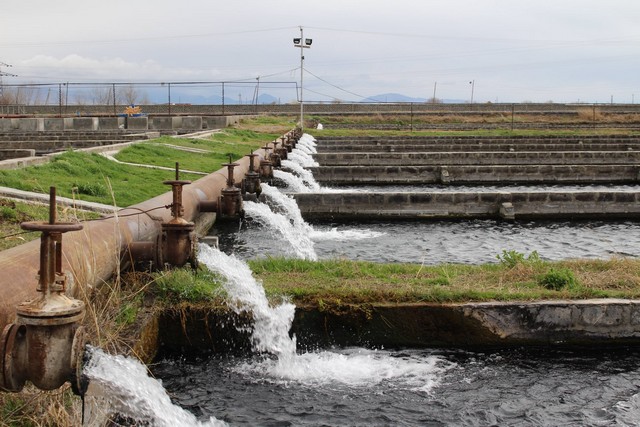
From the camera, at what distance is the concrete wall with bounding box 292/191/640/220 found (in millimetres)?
15359

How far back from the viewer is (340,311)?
6.66 m

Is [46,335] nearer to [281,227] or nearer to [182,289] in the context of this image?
[182,289]

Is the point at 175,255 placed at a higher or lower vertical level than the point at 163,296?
higher

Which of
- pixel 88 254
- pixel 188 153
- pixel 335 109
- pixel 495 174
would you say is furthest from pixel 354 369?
pixel 335 109

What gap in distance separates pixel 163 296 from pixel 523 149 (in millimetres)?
25444

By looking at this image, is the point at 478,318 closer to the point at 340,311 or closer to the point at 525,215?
the point at 340,311

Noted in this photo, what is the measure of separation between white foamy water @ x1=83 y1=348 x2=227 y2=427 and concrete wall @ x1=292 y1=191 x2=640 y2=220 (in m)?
10.4

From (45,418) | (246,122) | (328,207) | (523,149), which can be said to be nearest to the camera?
(45,418)

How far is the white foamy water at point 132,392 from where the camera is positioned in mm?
4355

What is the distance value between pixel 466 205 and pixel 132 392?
12039 mm

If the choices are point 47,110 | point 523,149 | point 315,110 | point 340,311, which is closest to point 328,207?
point 340,311

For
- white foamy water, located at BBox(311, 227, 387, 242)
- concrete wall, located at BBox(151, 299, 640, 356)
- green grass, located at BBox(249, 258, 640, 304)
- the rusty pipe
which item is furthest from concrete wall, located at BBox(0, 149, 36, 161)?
concrete wall, located at BBox(151, 299, 640, 356)

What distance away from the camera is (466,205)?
1567cm

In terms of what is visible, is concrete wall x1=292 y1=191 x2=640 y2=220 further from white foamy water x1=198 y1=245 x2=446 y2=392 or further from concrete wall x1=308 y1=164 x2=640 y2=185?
white foamy water x1=198 y1=245 x2=446 y2=392
